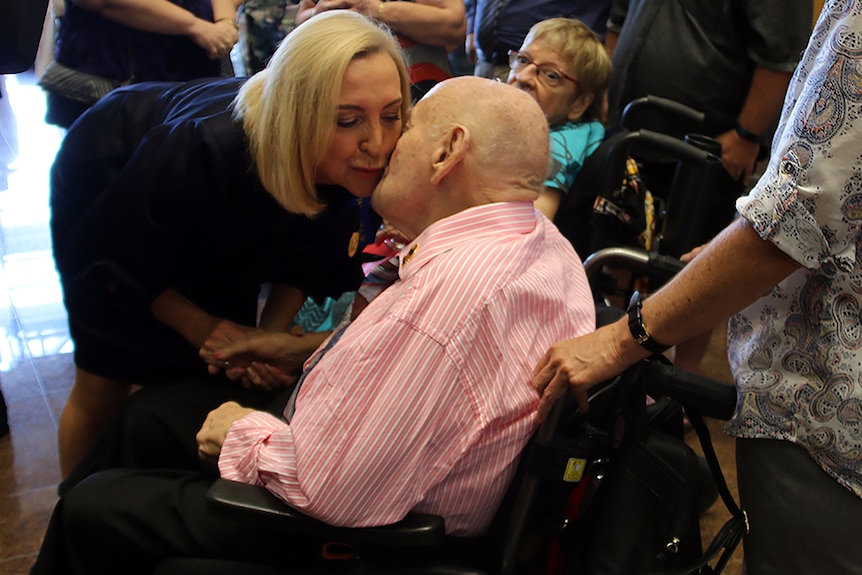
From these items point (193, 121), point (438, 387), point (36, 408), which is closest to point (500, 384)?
point (438, 387)

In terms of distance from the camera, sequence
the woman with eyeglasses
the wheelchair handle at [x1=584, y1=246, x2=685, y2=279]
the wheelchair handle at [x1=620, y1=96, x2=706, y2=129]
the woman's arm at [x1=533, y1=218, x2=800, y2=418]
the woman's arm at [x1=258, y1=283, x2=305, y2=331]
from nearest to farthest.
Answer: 1. the woman's arm at [x1=533, y1=218, x2=800, y2=418]
2. the wheelchair handle at [x1=584, y1=246, x2=685, y2=279]
3. the woman's arm at [x1=258, y1=283, x2=305, y2=331]
4. the wheelchair handle at [x1=620, y1=96, x2=706, y2=129]
5. the woman with eyeglasses

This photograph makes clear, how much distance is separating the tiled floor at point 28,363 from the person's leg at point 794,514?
5.59 ft

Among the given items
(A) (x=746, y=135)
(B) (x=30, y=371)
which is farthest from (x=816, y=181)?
(B) (x=30, y=371)

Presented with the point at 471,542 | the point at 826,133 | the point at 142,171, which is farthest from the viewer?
the point at 142,171

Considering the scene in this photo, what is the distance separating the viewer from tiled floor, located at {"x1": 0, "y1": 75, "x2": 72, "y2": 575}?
7.07 ft

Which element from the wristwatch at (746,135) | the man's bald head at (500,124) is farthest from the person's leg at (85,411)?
the wristwatch at (746,135)

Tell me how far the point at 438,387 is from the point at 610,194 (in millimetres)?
1200

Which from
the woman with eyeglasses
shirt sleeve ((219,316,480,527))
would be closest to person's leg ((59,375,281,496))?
A: shirt sleeve ((219,316,480,527))

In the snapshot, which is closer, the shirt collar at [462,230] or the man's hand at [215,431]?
the shirt collar at [462,230]

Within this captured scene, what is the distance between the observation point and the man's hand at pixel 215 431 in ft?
4.60

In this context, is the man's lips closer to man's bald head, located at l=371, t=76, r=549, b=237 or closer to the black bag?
man's bald head, located at l=371, t=76, r=549, b=237

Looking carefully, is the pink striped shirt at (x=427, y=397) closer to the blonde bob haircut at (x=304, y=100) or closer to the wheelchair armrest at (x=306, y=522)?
the wheelchair armrest at (x=306, y=522)

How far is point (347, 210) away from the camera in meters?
1.80

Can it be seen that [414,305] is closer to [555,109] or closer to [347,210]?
[347,210]
